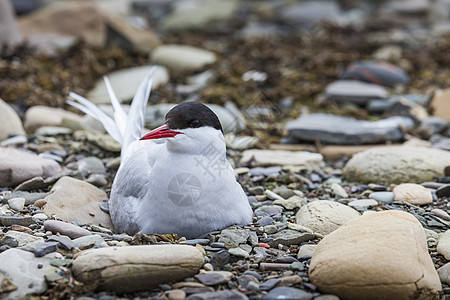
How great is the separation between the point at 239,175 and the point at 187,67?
4118 millimetres

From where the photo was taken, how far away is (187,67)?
9312 millimetres

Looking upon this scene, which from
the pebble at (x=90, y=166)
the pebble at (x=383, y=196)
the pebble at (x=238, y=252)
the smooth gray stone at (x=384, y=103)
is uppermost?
the pebble at (x=238, y=252)

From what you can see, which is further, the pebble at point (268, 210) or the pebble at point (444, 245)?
the pebble at point (268, 210)

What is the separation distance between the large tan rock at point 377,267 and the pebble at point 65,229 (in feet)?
4.73

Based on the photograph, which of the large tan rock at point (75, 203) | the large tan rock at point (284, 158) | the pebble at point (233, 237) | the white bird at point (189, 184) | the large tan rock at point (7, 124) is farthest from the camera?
the large tan rock at point (7, 124)

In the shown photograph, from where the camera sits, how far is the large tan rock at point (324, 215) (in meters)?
4.18

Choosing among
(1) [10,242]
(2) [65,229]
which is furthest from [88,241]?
(1) [10,242]

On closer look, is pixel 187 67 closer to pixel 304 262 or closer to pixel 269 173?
pixel 269 173

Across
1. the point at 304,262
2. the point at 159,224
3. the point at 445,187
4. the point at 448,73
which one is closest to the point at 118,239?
the point at 159,224

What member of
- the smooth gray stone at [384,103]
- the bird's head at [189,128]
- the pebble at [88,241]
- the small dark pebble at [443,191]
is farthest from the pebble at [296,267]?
the smooth gray stone at [384,103]

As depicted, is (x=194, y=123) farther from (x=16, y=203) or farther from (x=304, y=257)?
(x=16, y=203)

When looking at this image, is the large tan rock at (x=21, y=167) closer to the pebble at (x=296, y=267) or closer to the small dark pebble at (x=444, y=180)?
the pebble at (x=296, y=267)

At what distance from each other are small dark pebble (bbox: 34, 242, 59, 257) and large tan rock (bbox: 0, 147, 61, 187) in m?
1.53

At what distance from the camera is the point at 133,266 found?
3137mm
